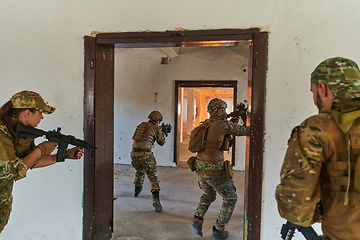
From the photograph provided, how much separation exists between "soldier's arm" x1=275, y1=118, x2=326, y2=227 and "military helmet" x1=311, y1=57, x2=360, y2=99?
171 mm

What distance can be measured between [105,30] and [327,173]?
2006 mm

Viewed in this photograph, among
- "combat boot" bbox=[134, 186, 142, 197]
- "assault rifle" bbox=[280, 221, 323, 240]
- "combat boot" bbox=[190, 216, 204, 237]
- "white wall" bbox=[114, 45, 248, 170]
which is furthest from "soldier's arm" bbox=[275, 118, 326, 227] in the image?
"white wall" bbox=[114, 45, 248, 170]

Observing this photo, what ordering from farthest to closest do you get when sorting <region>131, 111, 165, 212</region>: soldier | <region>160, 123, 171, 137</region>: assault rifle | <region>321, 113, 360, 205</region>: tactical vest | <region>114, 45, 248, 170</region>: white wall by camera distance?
<region>114, 45, 248, 170</region>: white wall → <region>160, 123, 171, 137</region>: assault rifle → <region>131, 111, 165, 212</region>: soldier → <region>321, 113, 360, 205</region>: tactical vest

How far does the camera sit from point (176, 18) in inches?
78.3

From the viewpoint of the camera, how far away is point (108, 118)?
89.4 inches

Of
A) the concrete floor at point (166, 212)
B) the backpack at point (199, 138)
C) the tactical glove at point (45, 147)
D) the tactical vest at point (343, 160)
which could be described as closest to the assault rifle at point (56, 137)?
the tactical glove at point (45, 147)

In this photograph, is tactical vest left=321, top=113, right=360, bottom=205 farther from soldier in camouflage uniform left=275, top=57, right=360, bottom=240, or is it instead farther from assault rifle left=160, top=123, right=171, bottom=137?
assault rifle left=160, top=123, right=171, bottom=137

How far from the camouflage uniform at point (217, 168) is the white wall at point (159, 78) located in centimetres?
327

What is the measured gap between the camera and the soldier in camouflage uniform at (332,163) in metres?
1.01

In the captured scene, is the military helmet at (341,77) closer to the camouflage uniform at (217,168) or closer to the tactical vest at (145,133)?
the camouflage uniform at (217,168)

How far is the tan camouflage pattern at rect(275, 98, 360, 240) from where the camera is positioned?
102cm

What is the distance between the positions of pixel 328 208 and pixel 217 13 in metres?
1.60

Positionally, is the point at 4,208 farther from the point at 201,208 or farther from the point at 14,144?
the point at 201,208

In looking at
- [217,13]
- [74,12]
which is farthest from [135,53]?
[217,13]
